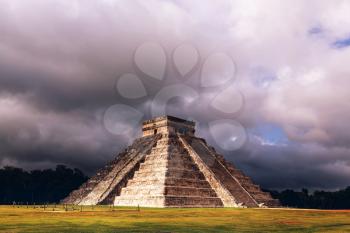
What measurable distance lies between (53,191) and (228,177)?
7637cm

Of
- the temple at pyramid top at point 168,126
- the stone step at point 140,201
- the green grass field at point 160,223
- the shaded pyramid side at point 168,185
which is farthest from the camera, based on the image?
the temple at pyramid top at point 168,126

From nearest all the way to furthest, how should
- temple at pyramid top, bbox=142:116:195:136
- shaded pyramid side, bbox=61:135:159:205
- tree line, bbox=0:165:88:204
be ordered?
shaded pyramid side, bbox=61:135:159:205 → temple at pyramid top, bbox=142:116:195:136 → tree line, bbox=0:165:88:204

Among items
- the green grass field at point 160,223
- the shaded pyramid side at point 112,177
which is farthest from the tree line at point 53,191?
the green grass field at point 160,223

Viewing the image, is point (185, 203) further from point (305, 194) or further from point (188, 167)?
point (305, 194)

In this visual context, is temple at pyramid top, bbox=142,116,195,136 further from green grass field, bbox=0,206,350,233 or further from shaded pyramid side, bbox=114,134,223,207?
green grass field, bbox=0,206,350,233

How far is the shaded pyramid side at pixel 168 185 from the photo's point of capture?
5171cm

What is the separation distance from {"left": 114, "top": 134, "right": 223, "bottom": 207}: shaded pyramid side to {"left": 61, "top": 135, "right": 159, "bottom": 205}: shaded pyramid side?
2029 mm

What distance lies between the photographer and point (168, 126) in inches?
2908

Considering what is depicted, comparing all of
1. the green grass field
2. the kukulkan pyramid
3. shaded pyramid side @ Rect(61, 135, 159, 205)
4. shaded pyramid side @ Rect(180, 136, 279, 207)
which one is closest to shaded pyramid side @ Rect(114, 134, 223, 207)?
the kukulkan pyramid

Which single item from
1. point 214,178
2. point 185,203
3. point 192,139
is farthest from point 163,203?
point 192,139

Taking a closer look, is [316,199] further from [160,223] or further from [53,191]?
[160,223]

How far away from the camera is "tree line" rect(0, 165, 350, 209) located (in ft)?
397

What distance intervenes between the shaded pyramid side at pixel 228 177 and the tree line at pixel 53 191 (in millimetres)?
60305

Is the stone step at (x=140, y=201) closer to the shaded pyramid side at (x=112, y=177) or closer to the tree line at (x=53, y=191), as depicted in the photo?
the shaded pyramid side at (x=112, y=177)
